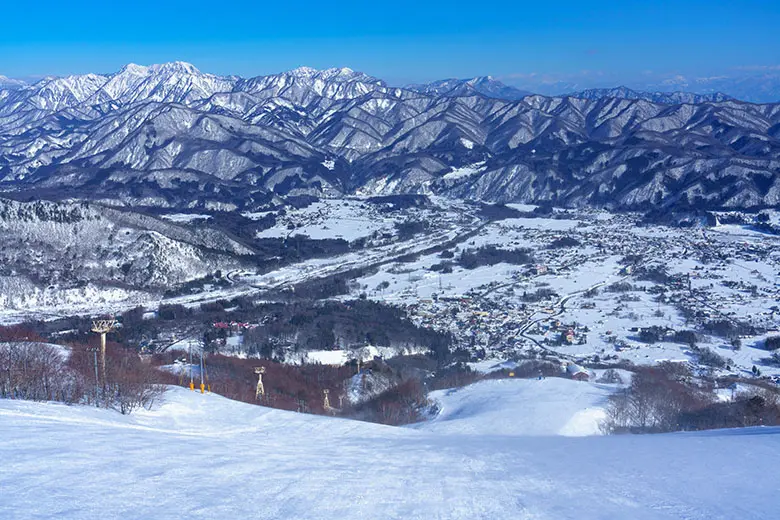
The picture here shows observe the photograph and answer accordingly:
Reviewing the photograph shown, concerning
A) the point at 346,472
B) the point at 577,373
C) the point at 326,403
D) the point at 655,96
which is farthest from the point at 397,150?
the point at 346,472

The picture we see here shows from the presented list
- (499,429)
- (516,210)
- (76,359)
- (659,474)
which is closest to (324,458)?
(659,474)

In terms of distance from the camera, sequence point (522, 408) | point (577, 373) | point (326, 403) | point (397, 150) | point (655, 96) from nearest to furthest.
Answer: point (522, 408), point (326, 403), point (577, 373), point (397, 150), point (655, 96)

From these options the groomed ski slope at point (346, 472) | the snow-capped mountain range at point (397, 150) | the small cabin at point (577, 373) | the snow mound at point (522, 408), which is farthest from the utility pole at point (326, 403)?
the snow-capped mountain range at point (397, 150)

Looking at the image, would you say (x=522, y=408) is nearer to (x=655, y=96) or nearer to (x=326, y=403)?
(x=326, y=403)

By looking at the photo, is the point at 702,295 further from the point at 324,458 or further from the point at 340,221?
the point at 340,221

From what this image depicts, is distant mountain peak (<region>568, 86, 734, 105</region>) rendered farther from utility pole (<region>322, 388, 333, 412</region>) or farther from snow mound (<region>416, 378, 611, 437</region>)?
utility pole (<region>322, 388, 333, 412</region>)

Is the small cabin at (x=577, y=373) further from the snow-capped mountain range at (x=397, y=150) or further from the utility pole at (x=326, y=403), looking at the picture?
the snow-capped mountain range at (x=397, y=150)
